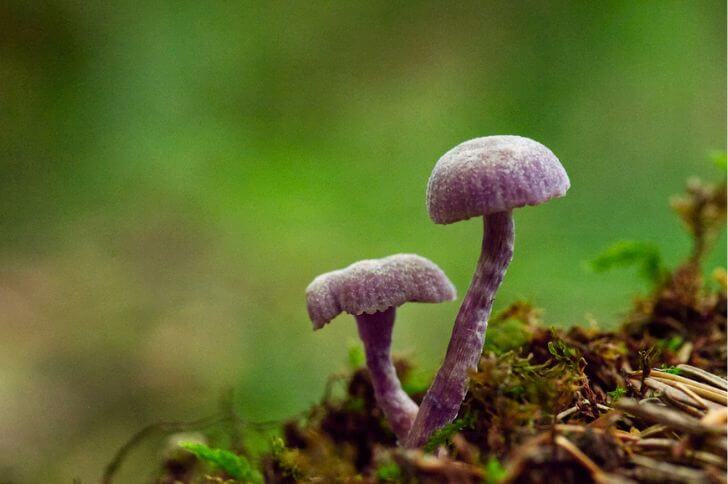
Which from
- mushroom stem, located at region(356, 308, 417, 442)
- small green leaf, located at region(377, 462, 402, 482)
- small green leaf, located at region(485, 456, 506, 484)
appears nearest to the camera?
small green leaf, located at region(485, 456, 506, 484)

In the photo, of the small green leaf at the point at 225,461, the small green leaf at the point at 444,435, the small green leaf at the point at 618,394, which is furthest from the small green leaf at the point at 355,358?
the small green leaf at the point at 618,394

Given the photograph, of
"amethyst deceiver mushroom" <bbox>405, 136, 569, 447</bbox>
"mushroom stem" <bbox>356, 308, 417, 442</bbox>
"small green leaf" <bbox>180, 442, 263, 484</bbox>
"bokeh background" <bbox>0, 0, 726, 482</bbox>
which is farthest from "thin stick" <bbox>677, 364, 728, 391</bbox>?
"bokeh background" <bbox>0, 0, 726, 482</bbox>

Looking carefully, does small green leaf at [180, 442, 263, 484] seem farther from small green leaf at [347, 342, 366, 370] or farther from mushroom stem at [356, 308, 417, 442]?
small green leaf at [347, 342, 366, 370]

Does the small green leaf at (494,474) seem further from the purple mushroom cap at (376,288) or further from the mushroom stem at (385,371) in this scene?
the mushroom stem at (385,371)

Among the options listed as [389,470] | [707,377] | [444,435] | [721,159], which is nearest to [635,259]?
[721,159]

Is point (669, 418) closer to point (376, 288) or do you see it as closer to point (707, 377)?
point (707, 377)

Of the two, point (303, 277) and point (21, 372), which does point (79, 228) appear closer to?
point (21, 372)

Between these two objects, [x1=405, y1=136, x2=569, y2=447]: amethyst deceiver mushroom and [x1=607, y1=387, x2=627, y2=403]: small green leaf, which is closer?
[x1=405, y1=136, x2=569, y2=447]: amethyst deceiver mushroom
